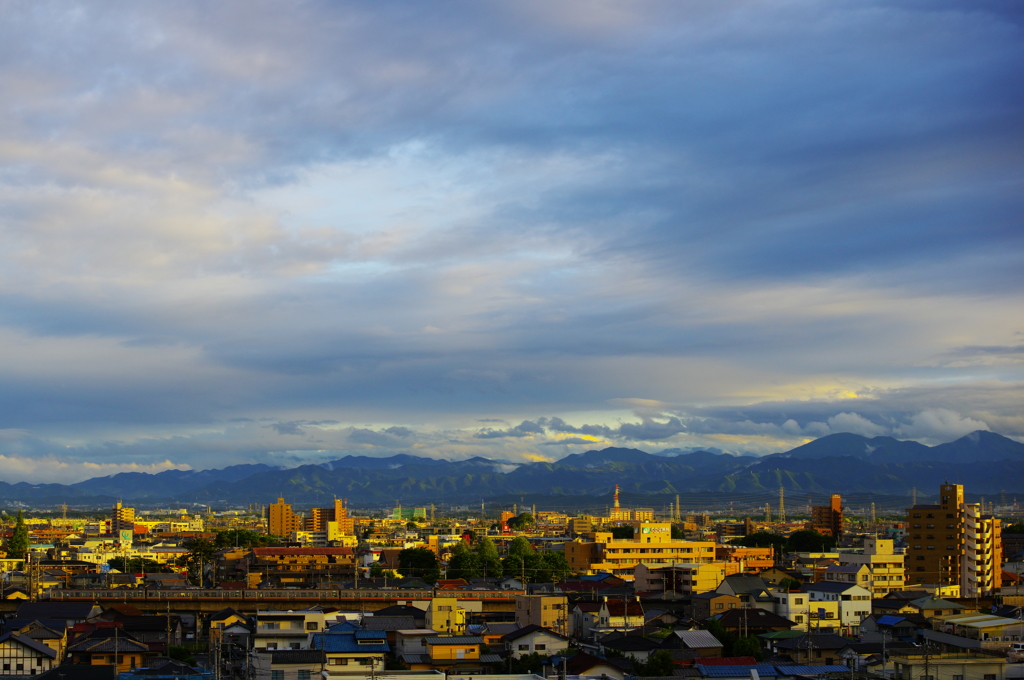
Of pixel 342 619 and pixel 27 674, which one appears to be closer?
pixel 27 674

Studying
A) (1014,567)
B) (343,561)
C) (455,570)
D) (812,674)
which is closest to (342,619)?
(812,674)

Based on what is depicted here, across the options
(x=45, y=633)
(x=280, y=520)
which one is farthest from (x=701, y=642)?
(x=280, y=520)

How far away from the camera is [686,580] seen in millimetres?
50375

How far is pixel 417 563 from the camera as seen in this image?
6662cm

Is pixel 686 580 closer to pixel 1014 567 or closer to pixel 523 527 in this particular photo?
pixel 1014 567

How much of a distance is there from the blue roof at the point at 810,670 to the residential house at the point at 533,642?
23.1 feet

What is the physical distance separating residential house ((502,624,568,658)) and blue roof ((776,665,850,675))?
7.04 meters

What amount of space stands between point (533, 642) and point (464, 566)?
3513cm

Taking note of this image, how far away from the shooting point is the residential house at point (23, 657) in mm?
28047

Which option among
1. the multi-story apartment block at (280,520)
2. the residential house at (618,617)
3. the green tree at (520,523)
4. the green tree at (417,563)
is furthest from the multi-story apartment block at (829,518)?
the residential house at (618,617)

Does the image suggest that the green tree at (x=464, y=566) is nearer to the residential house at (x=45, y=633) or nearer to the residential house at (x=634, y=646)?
the residential house at (x=634, y=646)

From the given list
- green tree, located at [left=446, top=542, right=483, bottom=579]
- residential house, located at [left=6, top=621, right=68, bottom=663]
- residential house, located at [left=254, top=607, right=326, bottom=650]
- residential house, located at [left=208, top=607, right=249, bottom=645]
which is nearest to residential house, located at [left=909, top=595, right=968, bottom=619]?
residential house, located at [left=254, top=607, right=326, bottom=650]

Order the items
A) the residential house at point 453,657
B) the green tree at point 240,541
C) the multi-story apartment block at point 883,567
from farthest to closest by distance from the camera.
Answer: the green tree at point 240,541
the multi-story apartment block at point 883,567
the residential house at point 453,657

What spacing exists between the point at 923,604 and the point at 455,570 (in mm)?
32072
